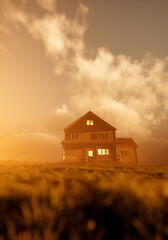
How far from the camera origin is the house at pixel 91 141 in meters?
25.2

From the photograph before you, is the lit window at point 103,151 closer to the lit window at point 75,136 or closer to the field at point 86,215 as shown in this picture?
the lit window at point 75,136

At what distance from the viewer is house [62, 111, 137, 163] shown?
25.2 meters

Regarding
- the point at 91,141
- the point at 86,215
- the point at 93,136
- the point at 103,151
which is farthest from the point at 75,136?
the point at 86,215

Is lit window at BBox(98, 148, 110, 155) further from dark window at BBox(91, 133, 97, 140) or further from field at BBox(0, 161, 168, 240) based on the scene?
field at BBox(0, 161, 168, 240)

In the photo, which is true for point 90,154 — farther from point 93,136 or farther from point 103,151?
point 93,136

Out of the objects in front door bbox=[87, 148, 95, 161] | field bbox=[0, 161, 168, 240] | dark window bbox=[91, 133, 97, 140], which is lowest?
field bbox=[0, 161, 168, 240]

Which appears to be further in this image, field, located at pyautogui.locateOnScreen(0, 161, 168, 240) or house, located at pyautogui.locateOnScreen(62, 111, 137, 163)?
house, located at pyautogui.locateOnScreen(62, 111, 137, 163)

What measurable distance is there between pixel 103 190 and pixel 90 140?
22669mm

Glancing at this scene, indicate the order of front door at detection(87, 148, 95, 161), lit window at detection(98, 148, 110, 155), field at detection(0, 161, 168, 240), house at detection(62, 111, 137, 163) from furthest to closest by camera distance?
lit window at detection(98, 148, 110, 155), front door at detection(87, 148, 95, 161), house at detection(62, 111, 137, 163), field at detection(0, 161, 168, 240)

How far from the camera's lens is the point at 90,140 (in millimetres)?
25031

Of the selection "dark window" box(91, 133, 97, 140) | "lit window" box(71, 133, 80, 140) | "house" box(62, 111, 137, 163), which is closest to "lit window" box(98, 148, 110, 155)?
"house" box(62, 111, 137, 163)

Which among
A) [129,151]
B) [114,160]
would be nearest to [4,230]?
[114,160]

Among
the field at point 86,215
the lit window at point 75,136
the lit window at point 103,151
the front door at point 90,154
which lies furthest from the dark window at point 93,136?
the field at point 86,215

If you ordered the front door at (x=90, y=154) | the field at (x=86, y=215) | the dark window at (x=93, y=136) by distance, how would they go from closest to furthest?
the field at (x=86, y=215) < the front door at (x=90, y=154) < the dark window at (x=93, y=136)
